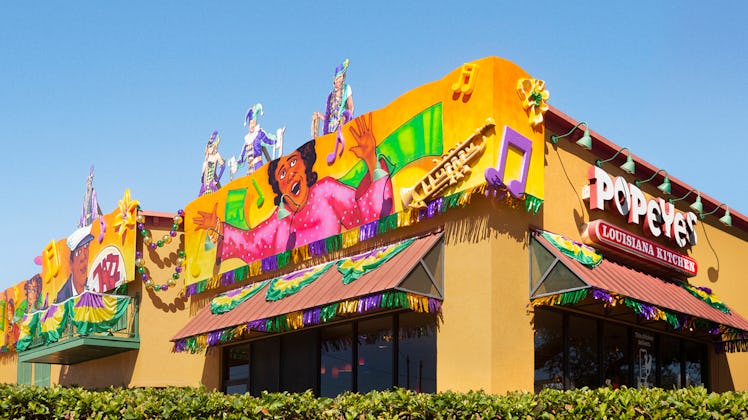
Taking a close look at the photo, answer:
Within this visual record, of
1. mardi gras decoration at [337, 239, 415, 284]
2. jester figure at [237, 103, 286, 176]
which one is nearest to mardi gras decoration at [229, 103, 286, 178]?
jester figure at [237, 103, 286, 176]

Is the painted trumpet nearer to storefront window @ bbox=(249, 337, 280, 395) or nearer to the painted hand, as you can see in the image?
storefront window @ bbox=(249, 337, 280, 395)

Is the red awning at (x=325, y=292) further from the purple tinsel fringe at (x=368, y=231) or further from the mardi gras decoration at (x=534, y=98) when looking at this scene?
the mardi gras decoration at (x=534, y=98)

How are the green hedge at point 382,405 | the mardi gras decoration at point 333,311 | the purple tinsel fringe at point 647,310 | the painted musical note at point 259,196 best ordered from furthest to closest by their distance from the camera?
the painted musical note at point 259,196, the purple tinsel fringe at point 647,310, the mardi gras decoration at point 333,311, the green hedge at point 382,405

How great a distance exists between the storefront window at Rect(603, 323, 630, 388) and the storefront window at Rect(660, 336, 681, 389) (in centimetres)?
150

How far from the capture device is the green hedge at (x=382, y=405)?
11195 millimetres

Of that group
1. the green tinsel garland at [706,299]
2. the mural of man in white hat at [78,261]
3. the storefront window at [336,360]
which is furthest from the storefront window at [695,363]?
the mural of man in white hat at [78,261]

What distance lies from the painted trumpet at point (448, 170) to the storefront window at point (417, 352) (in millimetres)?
2080

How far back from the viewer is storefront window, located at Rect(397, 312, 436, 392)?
621 inches

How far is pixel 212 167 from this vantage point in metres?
24.5

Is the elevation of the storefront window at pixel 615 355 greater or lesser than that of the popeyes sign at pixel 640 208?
lesser

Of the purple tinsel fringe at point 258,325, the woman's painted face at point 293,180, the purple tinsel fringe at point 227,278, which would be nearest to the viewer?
the purple tinsel fringe at point 258,325

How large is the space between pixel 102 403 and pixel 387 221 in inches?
233

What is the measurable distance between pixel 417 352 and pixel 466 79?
192 inches

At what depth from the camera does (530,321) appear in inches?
600
